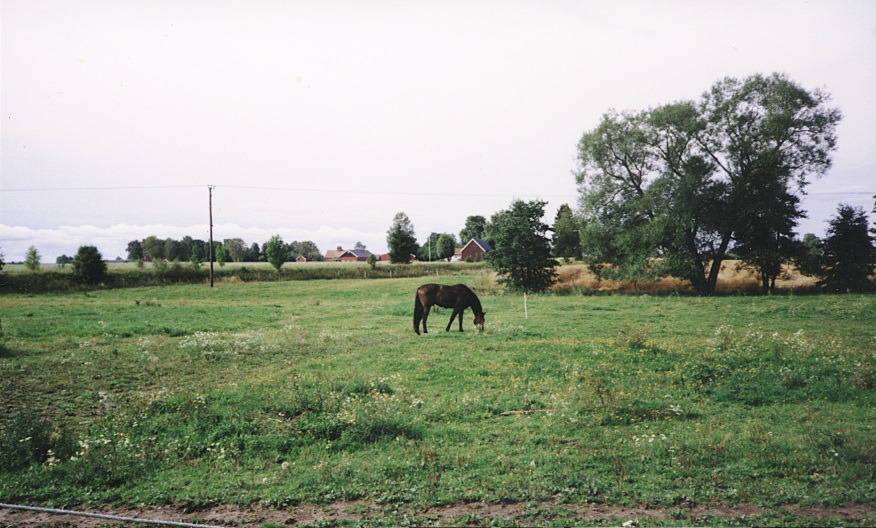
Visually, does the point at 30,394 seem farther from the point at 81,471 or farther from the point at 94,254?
the point at 94,254

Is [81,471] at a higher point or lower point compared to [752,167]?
lower

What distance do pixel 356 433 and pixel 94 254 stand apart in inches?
2089

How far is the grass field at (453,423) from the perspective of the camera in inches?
245

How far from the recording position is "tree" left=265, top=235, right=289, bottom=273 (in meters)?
63.5

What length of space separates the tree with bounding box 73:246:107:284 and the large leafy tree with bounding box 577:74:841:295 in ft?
168

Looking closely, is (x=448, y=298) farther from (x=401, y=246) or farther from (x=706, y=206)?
(x=401, y=246)

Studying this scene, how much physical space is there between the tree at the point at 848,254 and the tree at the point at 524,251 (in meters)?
19.5

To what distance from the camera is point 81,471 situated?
22.8 feet

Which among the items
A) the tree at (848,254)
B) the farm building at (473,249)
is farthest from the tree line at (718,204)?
the farm building at (473,249)

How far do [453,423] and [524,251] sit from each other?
3095 cm

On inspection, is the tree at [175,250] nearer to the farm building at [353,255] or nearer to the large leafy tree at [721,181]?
the farm building at [353,255]

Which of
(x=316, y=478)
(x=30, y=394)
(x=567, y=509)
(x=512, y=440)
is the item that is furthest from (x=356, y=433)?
(x=30, y=394)

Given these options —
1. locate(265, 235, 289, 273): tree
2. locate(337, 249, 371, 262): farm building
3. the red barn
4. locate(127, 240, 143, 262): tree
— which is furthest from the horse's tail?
locate(127, 240, 143, 262): tree

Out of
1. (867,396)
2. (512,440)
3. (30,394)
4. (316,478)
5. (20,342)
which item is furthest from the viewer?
(20,342)
